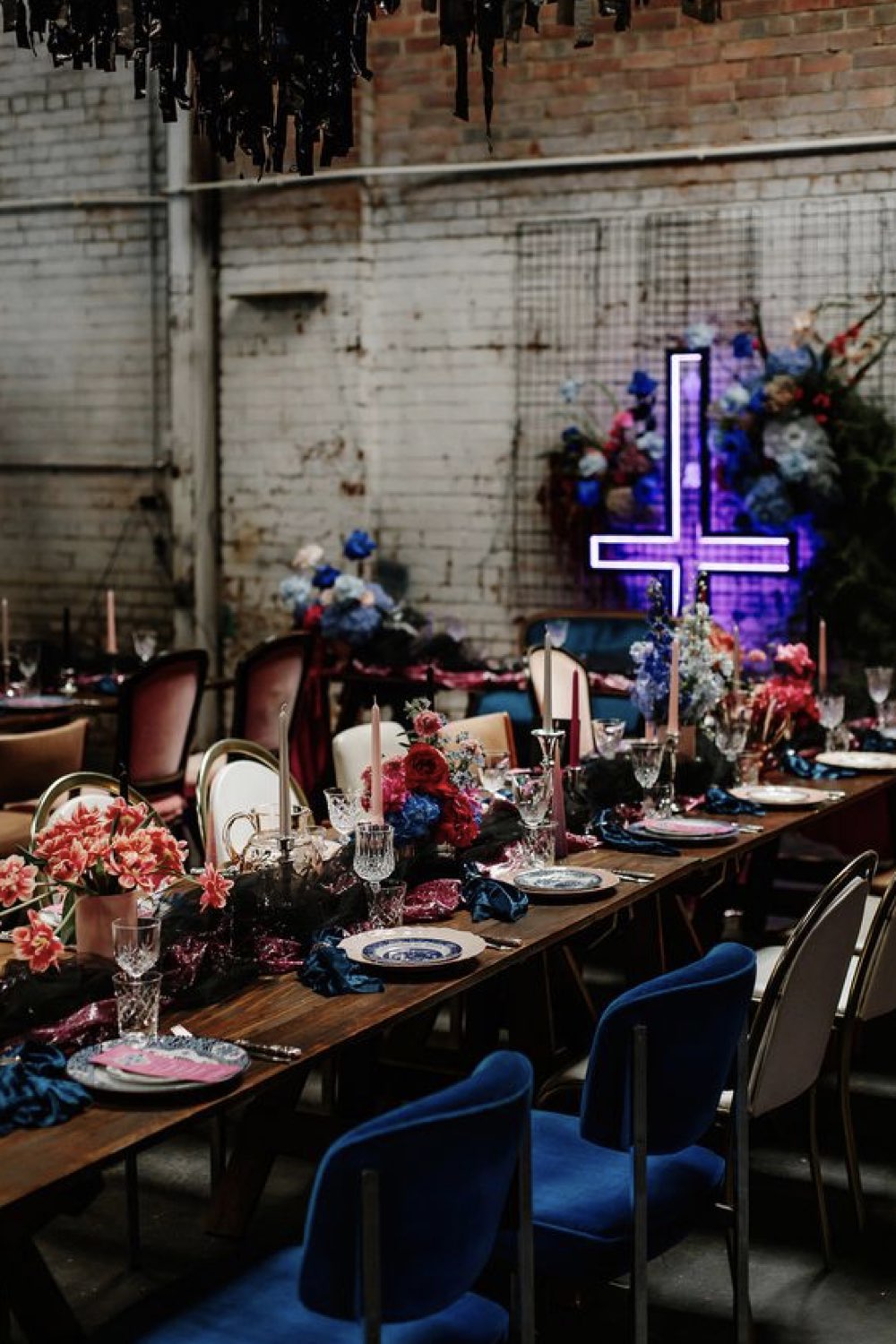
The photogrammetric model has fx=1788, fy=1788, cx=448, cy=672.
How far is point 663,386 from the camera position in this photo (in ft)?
25.9

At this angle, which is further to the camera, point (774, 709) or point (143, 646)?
point (143, 646)

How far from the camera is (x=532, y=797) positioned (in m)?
3.84

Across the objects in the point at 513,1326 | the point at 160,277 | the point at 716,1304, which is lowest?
the point at 716,1304

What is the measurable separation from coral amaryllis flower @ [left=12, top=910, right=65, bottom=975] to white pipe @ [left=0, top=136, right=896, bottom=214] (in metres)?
5.06

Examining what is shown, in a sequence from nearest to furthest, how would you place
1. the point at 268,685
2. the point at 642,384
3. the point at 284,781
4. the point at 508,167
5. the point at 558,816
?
the point at 284,781, the point at 558,816, the point at 268,685, the point at 642,384, the point at 508,167

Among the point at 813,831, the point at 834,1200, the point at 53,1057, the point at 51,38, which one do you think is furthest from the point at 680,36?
the point at 53,1057

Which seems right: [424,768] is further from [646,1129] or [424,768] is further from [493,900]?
[646,1129]

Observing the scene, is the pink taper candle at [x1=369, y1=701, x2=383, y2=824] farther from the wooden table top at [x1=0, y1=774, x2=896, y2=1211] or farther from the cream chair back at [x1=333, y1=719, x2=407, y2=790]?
the cream chair back at [x1=333, y1=719, x2=407, y2=790]

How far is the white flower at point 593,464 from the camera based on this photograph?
7824 millimetres

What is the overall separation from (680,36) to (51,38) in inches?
188

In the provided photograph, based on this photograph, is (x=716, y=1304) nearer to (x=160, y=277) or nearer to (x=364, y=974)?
(x=364, y=974)

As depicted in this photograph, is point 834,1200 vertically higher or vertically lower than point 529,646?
lower

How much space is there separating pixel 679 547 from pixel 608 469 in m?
0.47

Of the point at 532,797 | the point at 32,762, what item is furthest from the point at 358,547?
the point at 532,797
